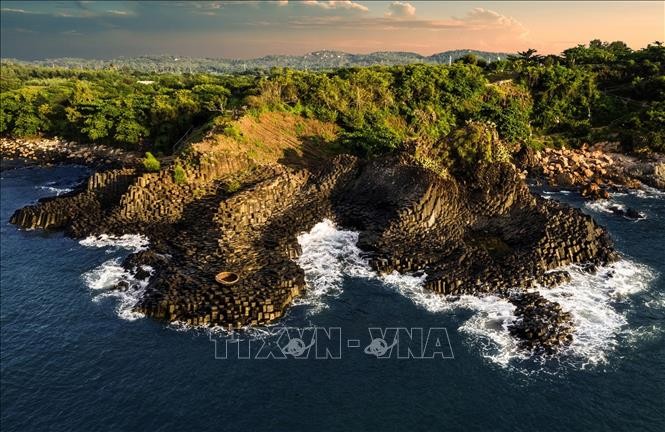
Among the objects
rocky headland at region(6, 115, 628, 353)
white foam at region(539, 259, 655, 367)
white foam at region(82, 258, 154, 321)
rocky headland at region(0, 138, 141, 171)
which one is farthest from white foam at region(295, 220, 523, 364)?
rocky headland at region(0, 138, 141, 171)

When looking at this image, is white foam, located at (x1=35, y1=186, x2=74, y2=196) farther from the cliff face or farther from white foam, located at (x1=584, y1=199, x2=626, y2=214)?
white foam, located at (x1=584, y1=199, x2=626, y2=214)

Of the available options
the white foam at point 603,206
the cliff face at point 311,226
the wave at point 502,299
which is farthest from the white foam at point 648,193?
the wave at point 502,299

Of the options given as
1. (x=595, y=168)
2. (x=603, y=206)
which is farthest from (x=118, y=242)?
(x=595, y=168)

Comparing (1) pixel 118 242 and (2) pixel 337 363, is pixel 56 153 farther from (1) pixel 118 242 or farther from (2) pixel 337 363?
(2) pixel 337 363

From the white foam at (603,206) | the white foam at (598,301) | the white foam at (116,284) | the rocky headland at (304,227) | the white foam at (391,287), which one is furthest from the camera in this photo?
the white foam at (603,206)

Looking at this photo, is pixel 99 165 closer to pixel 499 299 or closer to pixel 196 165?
pixel 196 165

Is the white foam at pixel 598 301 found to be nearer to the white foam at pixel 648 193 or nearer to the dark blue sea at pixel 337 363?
the dark blue sea at pixel 337 363
